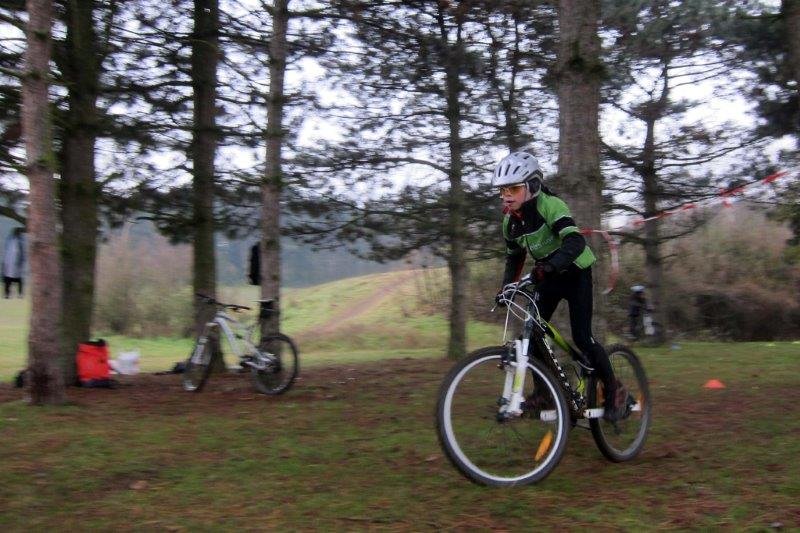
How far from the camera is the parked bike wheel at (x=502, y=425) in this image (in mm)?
4363

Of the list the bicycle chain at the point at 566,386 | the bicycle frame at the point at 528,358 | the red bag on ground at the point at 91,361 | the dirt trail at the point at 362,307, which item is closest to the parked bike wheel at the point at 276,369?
the red bag on ground at the point at 91,361

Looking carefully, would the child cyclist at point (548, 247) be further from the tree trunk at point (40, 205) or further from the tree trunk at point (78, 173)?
the tree trunk at point (78, 173)

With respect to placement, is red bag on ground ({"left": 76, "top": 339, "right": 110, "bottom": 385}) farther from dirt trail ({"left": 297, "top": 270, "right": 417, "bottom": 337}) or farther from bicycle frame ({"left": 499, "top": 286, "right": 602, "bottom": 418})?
dirt trail ({"left": 297, "top": 270, "right": 417, "bottom": 337})

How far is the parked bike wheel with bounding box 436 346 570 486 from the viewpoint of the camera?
4363mm

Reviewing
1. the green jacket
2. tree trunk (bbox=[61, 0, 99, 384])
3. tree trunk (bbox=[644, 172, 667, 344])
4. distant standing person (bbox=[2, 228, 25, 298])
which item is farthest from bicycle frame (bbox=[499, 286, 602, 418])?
tree trunk (bbox=[644, 172, 667, 344])

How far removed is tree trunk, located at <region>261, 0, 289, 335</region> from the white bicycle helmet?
17.7 ft

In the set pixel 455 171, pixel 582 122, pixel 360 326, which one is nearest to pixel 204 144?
pixel 455 171

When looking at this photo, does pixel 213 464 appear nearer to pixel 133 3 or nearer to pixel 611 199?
pixel 133 3

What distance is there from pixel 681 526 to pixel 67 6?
380 inches

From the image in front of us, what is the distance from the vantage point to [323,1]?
404 inches

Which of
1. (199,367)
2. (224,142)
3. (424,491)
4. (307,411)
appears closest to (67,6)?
(224,142)

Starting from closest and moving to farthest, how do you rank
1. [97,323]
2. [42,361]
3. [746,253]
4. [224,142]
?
1. [42,361]
2. [224,142]
3. [746,253]
4. [97,323]

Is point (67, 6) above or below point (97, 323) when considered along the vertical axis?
above

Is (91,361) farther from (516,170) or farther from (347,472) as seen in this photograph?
(516,170)
